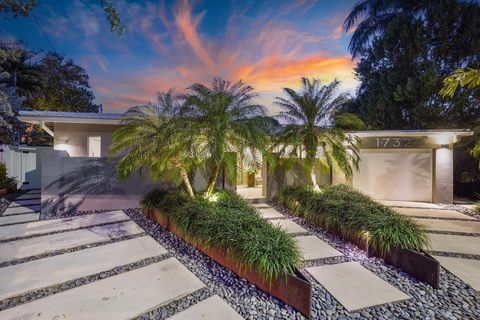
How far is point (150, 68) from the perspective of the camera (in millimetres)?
11734

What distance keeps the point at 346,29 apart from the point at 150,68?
11.2 m

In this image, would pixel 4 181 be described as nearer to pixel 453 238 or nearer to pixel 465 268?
pixel 465 268

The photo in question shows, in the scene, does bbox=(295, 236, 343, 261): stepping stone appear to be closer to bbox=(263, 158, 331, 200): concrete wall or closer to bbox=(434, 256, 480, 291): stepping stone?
bbox=(434, 256, 480, 291): stepping stone

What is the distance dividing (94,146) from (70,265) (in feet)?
24.0

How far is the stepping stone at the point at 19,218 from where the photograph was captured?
602 centimetres

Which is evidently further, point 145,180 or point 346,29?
point 346,29

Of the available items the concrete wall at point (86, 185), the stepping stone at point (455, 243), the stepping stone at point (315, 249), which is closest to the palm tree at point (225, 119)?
the concrete wall at point (86, 185)

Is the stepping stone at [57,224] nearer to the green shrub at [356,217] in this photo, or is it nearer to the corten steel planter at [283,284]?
the corten steel planter at [283,284]

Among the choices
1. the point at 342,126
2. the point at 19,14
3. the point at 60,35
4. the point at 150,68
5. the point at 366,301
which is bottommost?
the point at 366,301

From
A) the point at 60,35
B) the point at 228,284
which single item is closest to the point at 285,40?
the point at 228,284

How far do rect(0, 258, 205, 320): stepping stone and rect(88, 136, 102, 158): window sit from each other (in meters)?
7.58

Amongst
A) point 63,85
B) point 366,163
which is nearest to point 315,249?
point 366,163

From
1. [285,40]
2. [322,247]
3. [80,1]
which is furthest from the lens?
[285,40]

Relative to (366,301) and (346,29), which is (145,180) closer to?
(366,301)
